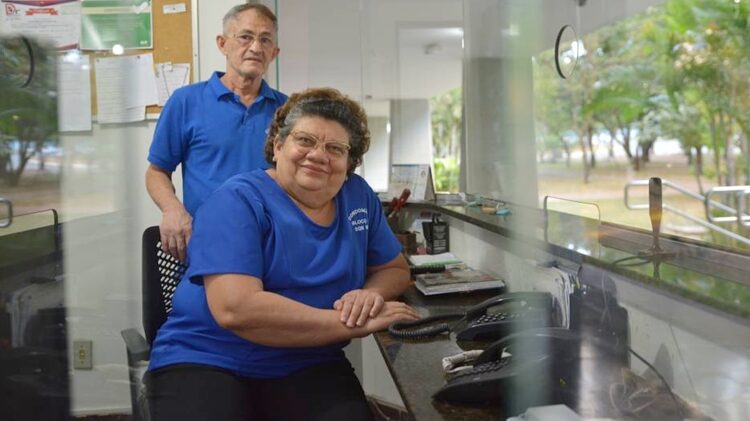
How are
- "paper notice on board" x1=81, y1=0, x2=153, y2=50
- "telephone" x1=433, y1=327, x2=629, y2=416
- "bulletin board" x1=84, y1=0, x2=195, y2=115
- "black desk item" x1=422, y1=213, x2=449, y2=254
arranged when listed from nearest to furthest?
"telephone" x1=433, y1=327, x2=629, y2=416
"paper notice on board" x1=81, y1=0, x2=153, y2=50
"bulletin board" x1=84, y1=0, x2=195, y2=115
"black desk item" x1=422, y1=213, x2=449, y2=254

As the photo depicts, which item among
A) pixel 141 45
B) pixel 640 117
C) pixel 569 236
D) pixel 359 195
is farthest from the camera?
pixel 141 45

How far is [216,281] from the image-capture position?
3.57ft

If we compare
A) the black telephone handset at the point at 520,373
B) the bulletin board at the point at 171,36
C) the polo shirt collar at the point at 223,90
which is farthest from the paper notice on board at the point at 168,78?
the black telephone handset at the point at 520,373

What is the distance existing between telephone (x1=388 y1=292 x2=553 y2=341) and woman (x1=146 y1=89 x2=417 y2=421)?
5 centimetres

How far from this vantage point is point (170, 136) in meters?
1.72

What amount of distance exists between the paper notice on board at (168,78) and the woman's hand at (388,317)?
49.7 inches

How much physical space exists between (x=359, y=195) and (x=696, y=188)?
747 millimetres

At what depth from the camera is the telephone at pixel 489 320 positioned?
0.88m

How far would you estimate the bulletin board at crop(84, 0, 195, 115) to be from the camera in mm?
2094

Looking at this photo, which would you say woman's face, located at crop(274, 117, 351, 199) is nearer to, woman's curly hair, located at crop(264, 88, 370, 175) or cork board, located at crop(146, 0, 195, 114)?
woman's curly hair, located at crop(264, 88, 370, 175)

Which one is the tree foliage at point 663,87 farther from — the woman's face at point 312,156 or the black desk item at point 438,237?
the black desk item at point 438,237

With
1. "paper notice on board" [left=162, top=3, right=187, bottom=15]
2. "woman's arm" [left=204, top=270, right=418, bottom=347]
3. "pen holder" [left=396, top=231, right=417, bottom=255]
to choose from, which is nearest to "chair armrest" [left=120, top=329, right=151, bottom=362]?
"woman's arm" [left=204, top=270, right=418, bottom=347]

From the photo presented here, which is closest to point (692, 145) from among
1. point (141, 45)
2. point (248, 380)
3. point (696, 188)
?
point (696, 188)

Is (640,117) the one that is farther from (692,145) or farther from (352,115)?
(352,115)
